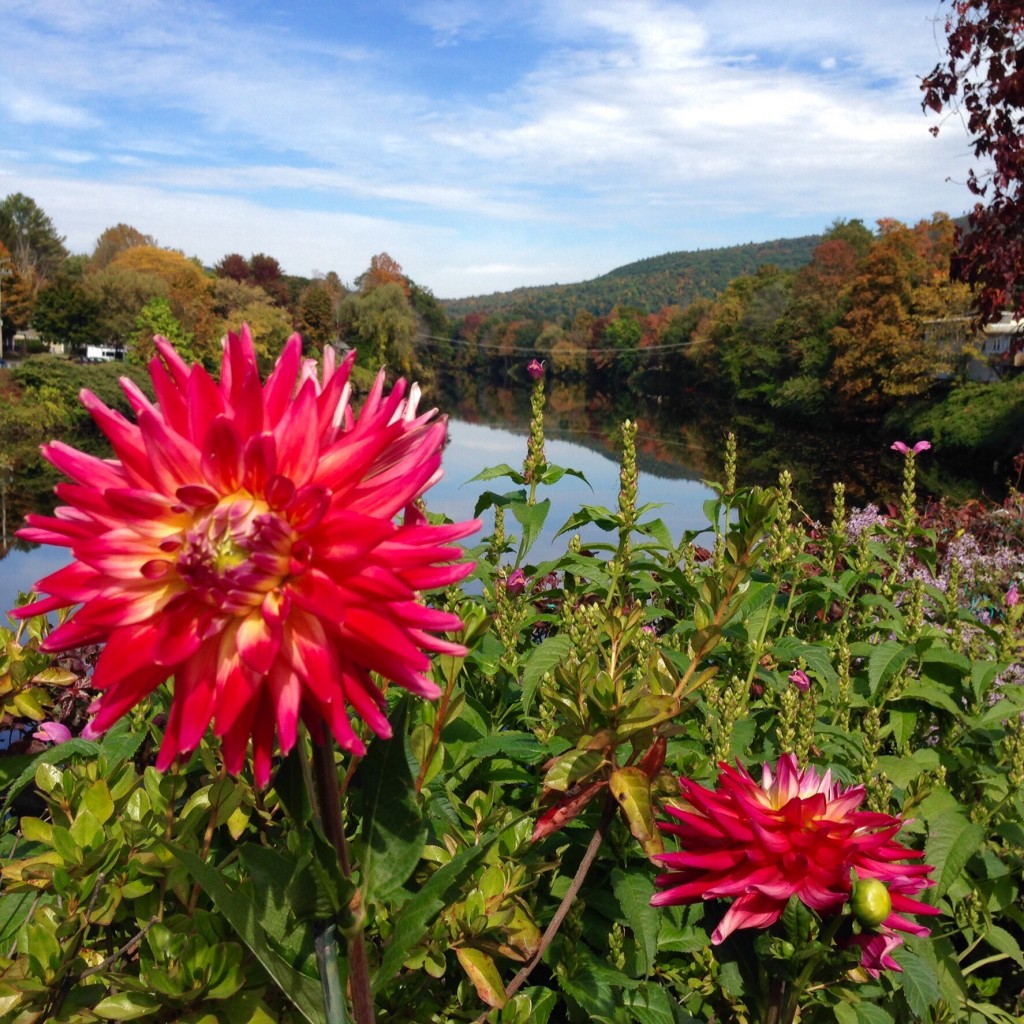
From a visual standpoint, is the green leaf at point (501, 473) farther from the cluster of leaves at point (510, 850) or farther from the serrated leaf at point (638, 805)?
the serrated leaf at point (638, 805)

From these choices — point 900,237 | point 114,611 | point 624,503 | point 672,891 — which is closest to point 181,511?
point 114,611

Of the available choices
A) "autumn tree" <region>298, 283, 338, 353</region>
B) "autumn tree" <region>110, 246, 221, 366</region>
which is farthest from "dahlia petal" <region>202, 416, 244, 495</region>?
"autumn tree" <region>298, 283, 338, 353</region>

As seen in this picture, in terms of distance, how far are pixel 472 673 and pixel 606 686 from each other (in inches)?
38.8

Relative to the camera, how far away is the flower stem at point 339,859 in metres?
0.85

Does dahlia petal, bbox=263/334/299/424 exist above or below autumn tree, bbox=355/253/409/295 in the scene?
below

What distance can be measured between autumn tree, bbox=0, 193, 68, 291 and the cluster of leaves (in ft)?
324

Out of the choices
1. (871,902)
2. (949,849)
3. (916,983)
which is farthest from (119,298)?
(871,902)

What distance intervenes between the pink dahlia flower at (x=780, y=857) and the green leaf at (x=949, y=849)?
2.96ft

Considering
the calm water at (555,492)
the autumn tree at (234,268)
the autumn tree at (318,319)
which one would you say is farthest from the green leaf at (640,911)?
the autumn tree at (234,268)

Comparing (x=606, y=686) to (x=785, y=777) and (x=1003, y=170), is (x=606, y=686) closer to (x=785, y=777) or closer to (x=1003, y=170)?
(x=785, y=777)

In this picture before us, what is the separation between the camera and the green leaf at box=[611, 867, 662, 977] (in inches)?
52.6

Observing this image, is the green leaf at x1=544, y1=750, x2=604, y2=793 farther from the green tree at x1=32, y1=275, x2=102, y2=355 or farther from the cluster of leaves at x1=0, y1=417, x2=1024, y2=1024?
the green tree at x1=32, y1=275, x2=102, y2=355

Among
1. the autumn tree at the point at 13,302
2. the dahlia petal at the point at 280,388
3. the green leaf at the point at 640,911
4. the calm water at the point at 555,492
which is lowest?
the calm water at the point at 555,492

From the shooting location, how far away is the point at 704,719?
2092mm
